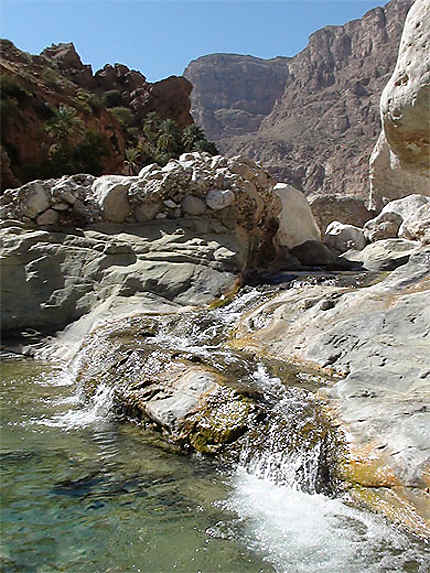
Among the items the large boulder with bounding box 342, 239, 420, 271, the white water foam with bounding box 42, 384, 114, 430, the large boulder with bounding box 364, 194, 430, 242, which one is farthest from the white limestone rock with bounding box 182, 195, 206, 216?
the large boulder with bounding box 364, 194, 430, 242

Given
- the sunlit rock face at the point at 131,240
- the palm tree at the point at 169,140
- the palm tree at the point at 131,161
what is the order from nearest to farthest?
1. the sunlit rock face at the point at 131,240
2. the palm tree at the point at 131,161
3. the palm tree at the point at 169,140

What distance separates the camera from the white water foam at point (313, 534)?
2.76 meters

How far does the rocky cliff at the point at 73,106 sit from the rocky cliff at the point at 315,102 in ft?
102

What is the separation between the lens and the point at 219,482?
3.74 m

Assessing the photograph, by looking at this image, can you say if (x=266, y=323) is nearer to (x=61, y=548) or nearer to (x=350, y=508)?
(x=350, y=508)

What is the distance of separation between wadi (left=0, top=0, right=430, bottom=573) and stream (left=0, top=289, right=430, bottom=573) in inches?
0.6

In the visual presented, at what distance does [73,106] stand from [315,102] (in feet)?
265

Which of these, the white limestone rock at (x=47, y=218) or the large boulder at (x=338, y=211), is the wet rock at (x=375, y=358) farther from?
the large boulder at (x=338, y=211)

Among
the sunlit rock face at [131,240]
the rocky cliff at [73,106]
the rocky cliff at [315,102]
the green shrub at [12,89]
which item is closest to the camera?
the sunlit rock face at [131,240]

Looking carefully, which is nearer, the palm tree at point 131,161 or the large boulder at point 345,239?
the large boulder at point 345,239

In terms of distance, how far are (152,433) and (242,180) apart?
22.5 ft

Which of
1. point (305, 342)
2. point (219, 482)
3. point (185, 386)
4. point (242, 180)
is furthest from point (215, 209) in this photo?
point (219, 482)

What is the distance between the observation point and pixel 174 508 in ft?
11.1

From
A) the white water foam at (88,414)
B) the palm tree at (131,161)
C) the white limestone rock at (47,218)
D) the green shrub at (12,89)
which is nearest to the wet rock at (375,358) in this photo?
the white water foam at (88,414)
